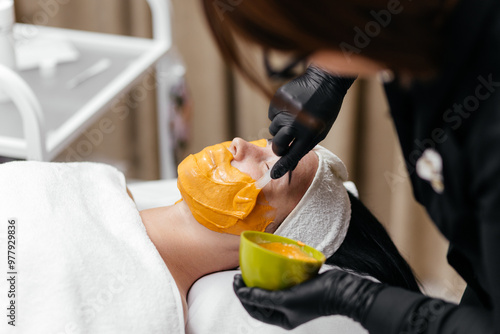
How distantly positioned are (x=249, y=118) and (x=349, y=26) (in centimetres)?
151

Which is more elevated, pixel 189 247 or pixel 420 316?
pixel 420 316

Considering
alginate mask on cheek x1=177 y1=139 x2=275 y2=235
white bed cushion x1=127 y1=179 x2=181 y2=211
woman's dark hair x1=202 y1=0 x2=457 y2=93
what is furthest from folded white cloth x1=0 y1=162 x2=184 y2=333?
woman's dark hair x1=202 y1=0 x2=457 y2=93

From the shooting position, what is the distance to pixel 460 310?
0.86 meters

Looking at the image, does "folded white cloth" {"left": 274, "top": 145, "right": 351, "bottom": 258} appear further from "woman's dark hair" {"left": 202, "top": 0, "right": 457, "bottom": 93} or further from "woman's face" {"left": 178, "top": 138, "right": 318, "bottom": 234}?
"woman's dark hair" {"left": 202, "top": 0, "right": 457, "bottom": 93}

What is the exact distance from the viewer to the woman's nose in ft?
4.11

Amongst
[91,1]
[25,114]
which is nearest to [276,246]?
[25,114]

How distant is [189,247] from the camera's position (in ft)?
4.04

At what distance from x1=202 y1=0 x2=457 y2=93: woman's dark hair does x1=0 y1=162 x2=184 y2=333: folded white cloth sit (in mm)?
555

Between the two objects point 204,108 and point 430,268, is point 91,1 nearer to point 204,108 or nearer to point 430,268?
point 204,108

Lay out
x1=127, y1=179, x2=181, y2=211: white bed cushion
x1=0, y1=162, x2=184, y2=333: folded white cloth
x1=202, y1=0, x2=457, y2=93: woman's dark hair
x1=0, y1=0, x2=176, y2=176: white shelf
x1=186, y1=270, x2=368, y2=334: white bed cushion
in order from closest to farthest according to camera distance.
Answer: x1=202, y1=0, x2=457, y2=93: woman's dark hair
x1=0, y1=162, x2=184, y2=333: folded white cloth
x1=186, y1=270, x2=368, y2=334: white bed cushion
x1=0, y1=0, x2=176, y2=176: white shelf
x1=127, y1=179, x2=181, y2=211: white bed cushion

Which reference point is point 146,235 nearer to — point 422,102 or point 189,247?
point 189,247

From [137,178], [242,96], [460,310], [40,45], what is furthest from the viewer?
[137,178]

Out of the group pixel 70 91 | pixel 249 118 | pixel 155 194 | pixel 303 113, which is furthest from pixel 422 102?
pixel 249 118

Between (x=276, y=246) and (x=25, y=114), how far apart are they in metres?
0.62
